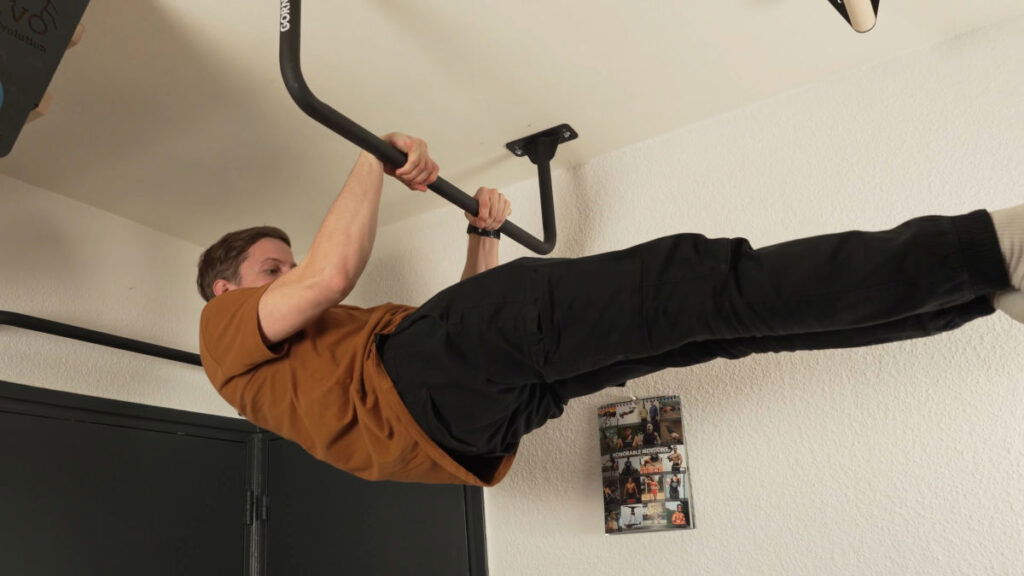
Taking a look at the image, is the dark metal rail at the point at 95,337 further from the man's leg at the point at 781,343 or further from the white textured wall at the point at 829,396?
the man's leg at the point at 781,343

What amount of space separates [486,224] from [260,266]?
0.47 metres

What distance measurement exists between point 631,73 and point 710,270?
32.1 inches

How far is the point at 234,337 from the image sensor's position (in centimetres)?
138

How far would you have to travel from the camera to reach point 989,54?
5.39 ft

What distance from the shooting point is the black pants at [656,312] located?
95 centimetres

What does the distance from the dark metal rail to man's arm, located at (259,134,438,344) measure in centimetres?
82

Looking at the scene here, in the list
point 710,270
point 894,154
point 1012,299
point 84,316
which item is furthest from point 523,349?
point 84,316

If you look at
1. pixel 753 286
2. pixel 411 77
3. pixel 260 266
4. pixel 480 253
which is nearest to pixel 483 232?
pixel 480 253

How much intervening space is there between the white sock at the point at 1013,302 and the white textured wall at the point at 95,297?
1914 mm

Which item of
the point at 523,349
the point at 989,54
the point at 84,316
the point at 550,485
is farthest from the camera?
the point at 84,316

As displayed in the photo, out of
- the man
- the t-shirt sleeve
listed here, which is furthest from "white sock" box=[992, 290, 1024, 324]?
the t-shirt sleeve

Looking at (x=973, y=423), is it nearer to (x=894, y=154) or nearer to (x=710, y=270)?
(x=894, y=154)

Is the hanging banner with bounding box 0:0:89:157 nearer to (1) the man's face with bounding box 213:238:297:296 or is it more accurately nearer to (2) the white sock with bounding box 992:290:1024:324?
(1) the man's face with bounding box 213:238:297:296

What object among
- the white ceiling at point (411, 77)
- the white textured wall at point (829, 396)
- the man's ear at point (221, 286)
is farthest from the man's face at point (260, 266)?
the white textured wall at point (829, 396)
